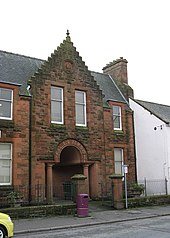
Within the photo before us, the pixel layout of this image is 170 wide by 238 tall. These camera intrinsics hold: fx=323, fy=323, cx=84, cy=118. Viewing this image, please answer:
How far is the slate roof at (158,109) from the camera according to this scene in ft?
88.4

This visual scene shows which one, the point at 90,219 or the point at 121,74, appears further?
the point at 121,74

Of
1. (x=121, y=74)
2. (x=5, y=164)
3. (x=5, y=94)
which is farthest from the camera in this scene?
(x=121, y=74)

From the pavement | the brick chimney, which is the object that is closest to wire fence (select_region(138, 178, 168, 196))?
the pavement

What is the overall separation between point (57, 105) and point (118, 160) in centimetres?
665

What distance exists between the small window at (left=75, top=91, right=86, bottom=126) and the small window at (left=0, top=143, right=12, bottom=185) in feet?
18.2

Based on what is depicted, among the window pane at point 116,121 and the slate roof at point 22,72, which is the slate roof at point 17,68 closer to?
the slate roof at point 22,72

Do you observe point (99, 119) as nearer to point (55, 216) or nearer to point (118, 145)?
point (118, 145)

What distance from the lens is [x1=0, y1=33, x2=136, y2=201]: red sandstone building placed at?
19.8 metres

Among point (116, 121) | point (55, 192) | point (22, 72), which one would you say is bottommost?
point (55, 192)

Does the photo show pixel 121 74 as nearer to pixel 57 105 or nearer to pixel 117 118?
pixel 117 118

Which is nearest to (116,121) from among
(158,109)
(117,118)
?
(117,118)

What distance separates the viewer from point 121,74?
28.7 m

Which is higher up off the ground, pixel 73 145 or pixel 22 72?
pixel 22 72

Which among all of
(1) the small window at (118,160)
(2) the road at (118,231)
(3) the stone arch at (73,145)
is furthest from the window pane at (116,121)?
(2) the road at (118,231)
